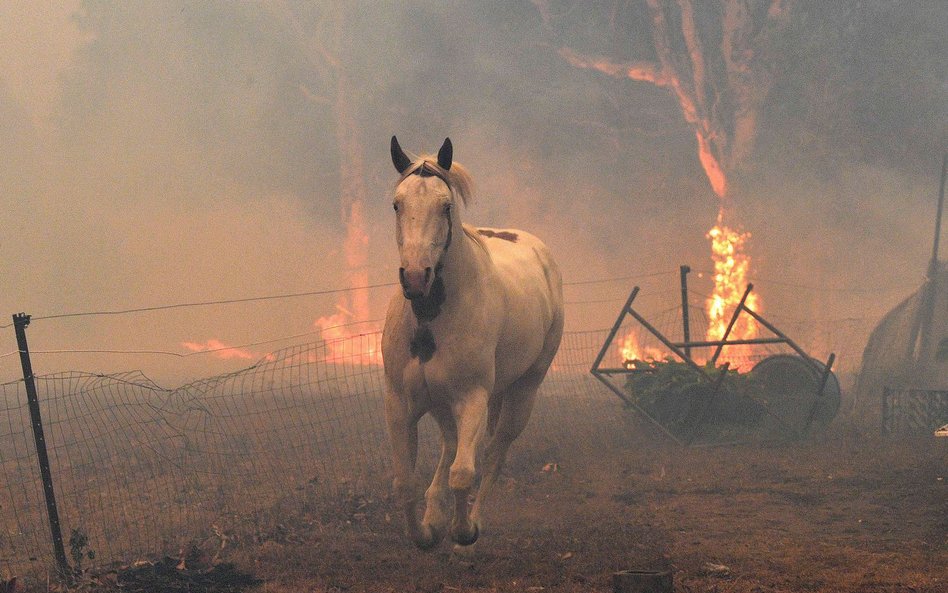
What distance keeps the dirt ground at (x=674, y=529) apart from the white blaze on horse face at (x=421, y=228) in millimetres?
2313

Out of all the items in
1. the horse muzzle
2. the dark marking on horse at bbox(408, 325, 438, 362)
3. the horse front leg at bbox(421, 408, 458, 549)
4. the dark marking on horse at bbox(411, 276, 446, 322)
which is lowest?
the horse front leg at bbox(421, 408, 458, 549)

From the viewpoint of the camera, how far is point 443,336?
268 inches

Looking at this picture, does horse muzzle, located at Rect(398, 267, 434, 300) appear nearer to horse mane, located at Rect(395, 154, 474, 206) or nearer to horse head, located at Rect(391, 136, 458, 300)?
horse head, located at Rect(391, 136, 458, 300)

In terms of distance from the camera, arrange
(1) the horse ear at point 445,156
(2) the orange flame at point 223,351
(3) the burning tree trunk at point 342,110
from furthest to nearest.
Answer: (3) the burning tree trunk at point 342,110, (2) the orange flame at point 223,351, (1) the horse ear at point 445,156

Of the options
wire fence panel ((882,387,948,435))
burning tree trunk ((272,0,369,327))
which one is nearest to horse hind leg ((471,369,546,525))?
wire fence panel ((882,387,948,435))

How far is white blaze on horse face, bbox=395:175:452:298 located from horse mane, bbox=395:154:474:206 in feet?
0.41

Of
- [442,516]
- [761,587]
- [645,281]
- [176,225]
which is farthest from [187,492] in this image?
[645,281]

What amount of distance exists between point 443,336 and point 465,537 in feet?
5.73

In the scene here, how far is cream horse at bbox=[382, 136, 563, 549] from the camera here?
20.9 ft

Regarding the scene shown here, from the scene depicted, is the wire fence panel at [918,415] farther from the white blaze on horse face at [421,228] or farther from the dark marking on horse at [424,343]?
the white blaze on horse face at [421,228]

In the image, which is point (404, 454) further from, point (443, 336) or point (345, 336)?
point (345, 336)

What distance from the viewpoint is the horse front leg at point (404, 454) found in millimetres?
7078

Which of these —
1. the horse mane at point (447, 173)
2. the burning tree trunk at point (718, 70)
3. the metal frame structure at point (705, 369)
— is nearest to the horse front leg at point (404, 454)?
the horse mane at point (447, 173)

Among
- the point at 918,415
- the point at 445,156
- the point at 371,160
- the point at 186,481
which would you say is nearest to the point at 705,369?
the point at 918,415
